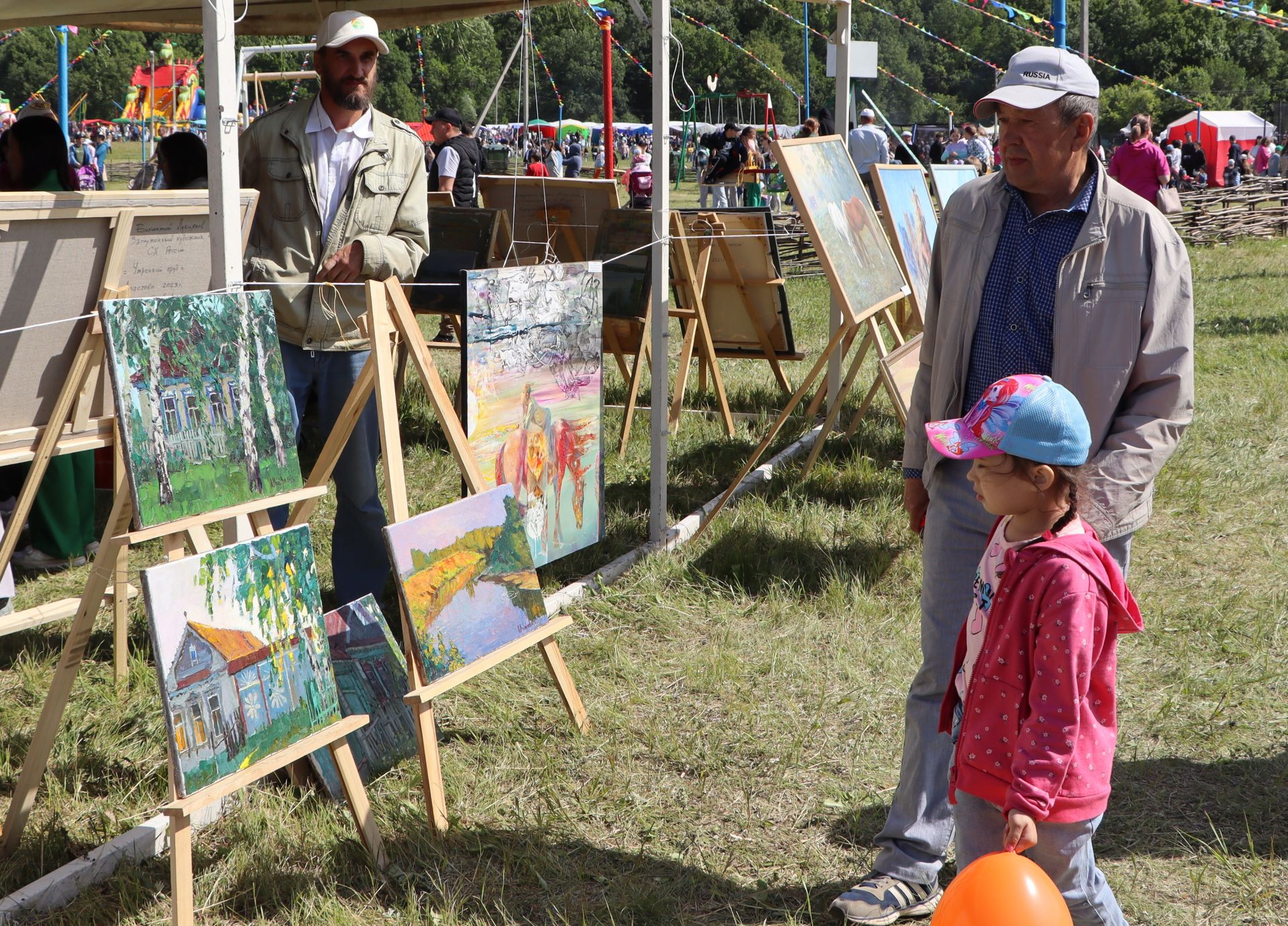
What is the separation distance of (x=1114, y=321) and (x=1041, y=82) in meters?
0.50

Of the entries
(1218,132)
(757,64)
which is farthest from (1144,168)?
(757,64)

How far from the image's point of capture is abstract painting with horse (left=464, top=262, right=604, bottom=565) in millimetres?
3938

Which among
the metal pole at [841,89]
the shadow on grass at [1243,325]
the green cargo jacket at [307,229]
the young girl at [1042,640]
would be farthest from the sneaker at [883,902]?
the shadow on grass at [1243,325]

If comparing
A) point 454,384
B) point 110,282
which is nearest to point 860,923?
point 110,282

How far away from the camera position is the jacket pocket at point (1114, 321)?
8.00 feet

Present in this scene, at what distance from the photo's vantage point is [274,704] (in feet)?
9.04

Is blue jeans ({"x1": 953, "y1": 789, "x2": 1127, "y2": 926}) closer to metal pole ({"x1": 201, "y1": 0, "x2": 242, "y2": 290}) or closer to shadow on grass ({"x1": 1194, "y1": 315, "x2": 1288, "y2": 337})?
metal pole ({"x1": 201, "y1": 0, "x2": 242, "y2": 290})

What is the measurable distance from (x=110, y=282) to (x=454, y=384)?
5020mm

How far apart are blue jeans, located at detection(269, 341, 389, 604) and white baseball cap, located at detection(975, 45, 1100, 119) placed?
2.15m

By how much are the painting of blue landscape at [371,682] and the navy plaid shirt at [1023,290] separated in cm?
180

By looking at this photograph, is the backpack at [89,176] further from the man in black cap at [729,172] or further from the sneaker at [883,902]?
the sneaker at [883,902]

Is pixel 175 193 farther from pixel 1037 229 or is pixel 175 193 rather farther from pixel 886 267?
pixel 886 267

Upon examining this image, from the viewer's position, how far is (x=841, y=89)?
276 inches

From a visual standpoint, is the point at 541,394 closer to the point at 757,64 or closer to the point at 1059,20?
the point at 1059,20
